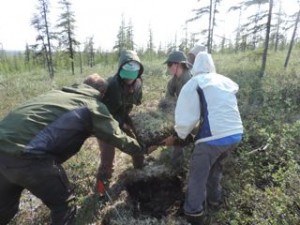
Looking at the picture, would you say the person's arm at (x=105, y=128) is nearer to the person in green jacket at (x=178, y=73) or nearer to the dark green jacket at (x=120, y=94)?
the dark green jacket at (x=120, y=94)

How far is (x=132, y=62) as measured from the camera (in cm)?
385

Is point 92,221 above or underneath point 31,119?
underneath

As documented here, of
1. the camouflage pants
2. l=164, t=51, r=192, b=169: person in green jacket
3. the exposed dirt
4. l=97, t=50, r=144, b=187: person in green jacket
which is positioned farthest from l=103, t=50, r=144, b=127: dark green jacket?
the exposed dirt

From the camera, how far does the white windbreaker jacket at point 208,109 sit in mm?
3352

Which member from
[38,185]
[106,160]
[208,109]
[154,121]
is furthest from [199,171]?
[154,121]

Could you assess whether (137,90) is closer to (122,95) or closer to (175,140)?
(122,95)

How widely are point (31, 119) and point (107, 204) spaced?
5.93 ft

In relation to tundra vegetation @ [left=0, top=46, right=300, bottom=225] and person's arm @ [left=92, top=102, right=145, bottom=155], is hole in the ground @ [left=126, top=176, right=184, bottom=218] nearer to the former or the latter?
tundra vegetation @ [left=0, top=46, right=300, bottom=225]

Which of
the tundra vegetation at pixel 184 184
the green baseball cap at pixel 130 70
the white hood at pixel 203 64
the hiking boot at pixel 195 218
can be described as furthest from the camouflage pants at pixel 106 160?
the white hood at pixel 203 64

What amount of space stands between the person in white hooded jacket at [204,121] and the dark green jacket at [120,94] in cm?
88

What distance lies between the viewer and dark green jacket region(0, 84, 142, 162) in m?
2.79

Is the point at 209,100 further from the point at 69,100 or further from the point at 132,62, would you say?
the point at 69,100

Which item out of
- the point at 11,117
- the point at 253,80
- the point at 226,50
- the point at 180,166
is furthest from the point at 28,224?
the point at 226,50

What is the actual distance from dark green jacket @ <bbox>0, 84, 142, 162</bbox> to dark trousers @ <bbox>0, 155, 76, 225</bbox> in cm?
12
